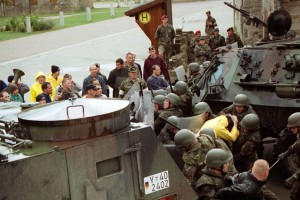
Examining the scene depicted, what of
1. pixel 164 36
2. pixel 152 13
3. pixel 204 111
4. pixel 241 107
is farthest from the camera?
pixel 152 13

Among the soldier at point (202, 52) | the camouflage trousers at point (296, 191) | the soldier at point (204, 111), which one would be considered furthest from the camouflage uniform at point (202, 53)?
the camouflage trousers at point (296, 191)

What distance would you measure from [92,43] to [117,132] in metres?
22.0

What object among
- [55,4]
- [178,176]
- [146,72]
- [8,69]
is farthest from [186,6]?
[178,176]

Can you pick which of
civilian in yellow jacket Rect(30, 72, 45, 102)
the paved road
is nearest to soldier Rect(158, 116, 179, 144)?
civilian in yellow jacket Rect(30, 72, 45, 102)

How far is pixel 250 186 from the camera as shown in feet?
21.4

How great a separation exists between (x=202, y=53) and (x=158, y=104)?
636 cm

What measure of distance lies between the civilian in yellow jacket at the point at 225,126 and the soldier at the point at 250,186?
2305 mm

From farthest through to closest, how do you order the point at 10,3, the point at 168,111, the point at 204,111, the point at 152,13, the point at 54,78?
the point at 10,3 < the point at 152,13 < the point at 54,78 < the point at 168,111 < the point at 204,111

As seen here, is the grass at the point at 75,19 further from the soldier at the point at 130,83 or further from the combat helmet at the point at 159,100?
the combat helmet at the point at 159,100

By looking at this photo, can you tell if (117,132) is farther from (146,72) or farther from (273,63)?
(146,72)

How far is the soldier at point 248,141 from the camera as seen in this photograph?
9.06 metres

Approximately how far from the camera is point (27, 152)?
18.6ft

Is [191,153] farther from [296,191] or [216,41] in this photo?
[216,41]

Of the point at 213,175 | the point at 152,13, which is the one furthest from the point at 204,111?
the point at 152,13
